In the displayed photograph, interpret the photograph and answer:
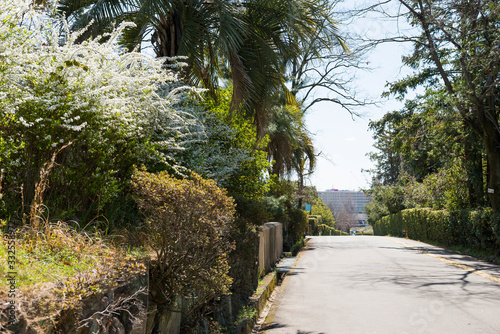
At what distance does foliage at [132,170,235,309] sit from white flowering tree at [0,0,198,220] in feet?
2.24

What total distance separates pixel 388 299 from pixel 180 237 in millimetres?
5538

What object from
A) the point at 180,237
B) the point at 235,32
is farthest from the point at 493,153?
the point at 180,237

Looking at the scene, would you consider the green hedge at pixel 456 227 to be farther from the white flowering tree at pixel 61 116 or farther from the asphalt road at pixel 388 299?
the white flowering tree at pixel 61 116

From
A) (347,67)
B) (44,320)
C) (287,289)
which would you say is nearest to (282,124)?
(287,289)

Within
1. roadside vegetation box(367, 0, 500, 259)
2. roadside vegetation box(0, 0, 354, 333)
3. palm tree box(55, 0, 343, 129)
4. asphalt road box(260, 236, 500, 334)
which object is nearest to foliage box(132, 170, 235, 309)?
roadside vegetation box(0, 0, 354, 333)

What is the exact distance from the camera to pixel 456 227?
67.1ft

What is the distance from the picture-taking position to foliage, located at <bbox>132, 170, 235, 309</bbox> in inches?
177

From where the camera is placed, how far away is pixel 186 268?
15.3 ft

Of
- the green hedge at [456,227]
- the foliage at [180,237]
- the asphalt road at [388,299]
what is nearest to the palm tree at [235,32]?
the asphalt road at [388,299]

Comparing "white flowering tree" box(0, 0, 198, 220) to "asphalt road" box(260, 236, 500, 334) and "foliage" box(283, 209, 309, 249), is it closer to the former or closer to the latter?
"asphalt road" box(260, 236, 500, 334)

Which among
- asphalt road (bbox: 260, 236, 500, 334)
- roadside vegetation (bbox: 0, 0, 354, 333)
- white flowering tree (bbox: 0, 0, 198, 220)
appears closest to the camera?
roadside vegetation (bbox: 0, 0, 354, 333)

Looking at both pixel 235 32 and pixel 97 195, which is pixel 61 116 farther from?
pixel 235 32

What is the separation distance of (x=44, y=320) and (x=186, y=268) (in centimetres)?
226

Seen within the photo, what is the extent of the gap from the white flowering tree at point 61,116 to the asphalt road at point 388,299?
11.7 feet
